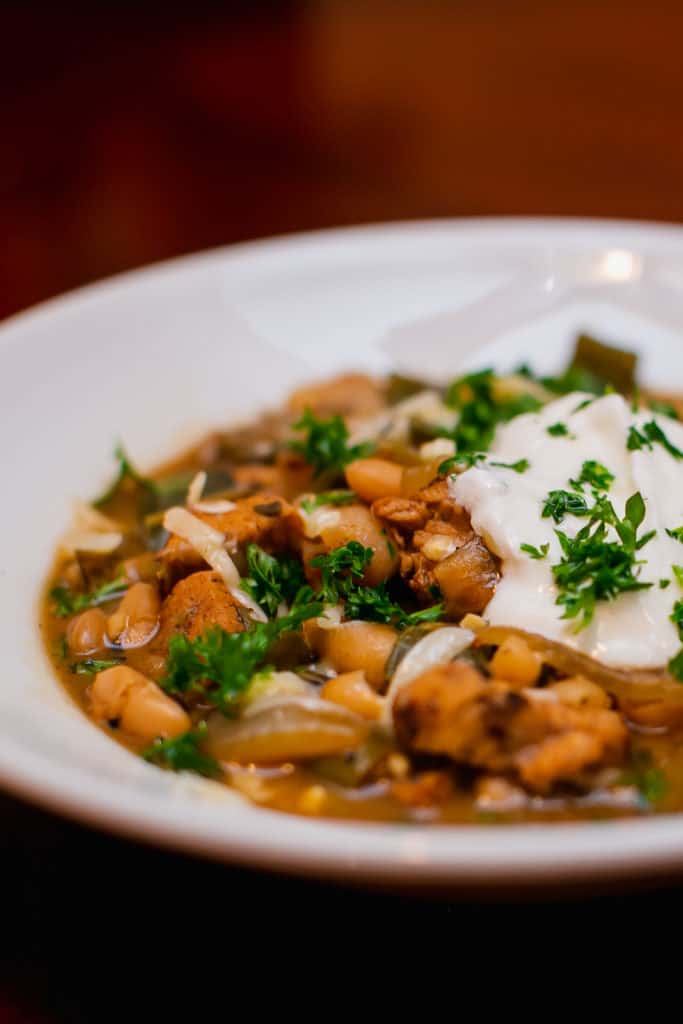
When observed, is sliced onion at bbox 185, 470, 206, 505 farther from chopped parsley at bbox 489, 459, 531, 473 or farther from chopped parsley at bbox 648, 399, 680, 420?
chopped parsley at bbox 648, 399, 680, 420

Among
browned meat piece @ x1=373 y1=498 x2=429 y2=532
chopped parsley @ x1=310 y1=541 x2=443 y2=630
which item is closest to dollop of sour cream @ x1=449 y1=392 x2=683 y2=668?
browned meat piece @ x1=373 y1=498 x2=429 y2=532

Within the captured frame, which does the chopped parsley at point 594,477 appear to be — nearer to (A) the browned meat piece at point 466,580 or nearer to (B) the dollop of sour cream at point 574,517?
(B) the dollop of sour cream at point 574,517

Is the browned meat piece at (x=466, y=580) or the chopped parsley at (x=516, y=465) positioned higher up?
the chopped parsley at (x=516, y=465)

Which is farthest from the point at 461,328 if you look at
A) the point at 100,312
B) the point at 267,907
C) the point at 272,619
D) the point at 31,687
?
the point at 267,907

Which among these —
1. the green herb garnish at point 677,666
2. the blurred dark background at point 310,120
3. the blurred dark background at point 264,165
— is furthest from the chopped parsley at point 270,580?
the blurred dark background at point 310,120

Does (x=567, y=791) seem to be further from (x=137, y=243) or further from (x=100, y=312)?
(x=137, y=243)

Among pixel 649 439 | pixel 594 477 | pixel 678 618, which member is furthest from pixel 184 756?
pixel 649 439
